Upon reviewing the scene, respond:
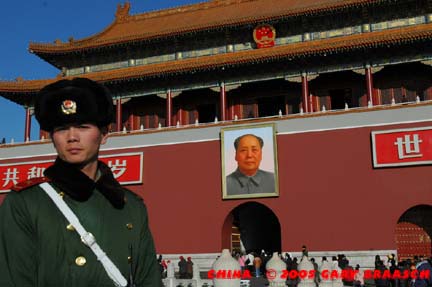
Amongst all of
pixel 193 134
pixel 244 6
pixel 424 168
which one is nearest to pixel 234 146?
pixel 193 134

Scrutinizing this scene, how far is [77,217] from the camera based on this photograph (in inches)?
72.4

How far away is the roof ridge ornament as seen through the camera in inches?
971

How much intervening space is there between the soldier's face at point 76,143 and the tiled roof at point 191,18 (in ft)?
56.8

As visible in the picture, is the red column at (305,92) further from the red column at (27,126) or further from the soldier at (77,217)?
the soldier at (77,217)

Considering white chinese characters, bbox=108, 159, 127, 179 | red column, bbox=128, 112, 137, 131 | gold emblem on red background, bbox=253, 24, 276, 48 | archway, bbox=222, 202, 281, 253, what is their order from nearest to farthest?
archway, bbox=222, 202, 281, 253 < white chinese characters, bbox=108, 159, 127, 179 < gold emblem on red background, bbox=253, 24, 276, 48 < red column, bbox=128, 112, 137, 131

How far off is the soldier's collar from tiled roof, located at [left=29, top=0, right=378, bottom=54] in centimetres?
1734

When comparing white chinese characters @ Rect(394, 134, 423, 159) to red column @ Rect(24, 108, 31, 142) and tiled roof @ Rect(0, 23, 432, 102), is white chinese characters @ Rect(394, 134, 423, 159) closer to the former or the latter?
tiled roof @ Rect(0, 23, 432, 102)

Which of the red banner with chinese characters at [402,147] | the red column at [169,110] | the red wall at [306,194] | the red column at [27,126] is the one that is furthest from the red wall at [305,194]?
the red column at [27,126]

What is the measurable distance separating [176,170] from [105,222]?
47.4ft

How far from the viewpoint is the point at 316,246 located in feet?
47.3

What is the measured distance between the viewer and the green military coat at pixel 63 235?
5.59 ft

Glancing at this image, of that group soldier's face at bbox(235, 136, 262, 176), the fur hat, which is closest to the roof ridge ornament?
soldier's face at bbox(235, 136, 262, 176)

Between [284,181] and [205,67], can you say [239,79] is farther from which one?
[284,181]

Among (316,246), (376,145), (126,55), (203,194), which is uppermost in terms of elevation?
(126,55)
